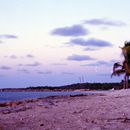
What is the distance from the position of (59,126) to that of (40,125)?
892 millimetres

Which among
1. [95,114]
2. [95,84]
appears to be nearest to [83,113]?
[95,114]

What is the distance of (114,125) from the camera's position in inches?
673

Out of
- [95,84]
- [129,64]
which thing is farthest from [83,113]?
[95,84]

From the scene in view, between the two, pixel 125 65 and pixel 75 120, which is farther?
pixel 125 65

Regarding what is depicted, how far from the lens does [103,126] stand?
1694 centimetres

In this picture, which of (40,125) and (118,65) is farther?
(118,65)

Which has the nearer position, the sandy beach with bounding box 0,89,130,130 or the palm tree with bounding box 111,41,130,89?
the sandy beach with bounding box 0,89,130,130

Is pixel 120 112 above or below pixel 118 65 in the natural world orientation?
below

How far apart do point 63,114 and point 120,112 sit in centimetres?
274

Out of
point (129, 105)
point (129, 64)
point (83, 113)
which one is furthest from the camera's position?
point (129, 64)

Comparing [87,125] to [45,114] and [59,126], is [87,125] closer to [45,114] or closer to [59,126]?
[59,126]

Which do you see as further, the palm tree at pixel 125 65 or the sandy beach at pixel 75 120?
the palm tree at pixel 125 65

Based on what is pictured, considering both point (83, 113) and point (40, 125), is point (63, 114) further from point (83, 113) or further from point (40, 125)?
point (40, 125)

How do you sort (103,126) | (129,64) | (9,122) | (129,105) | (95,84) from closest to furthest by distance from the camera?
(103,126) < (9,122) < (129,105) < (129,64) < (95,84)
